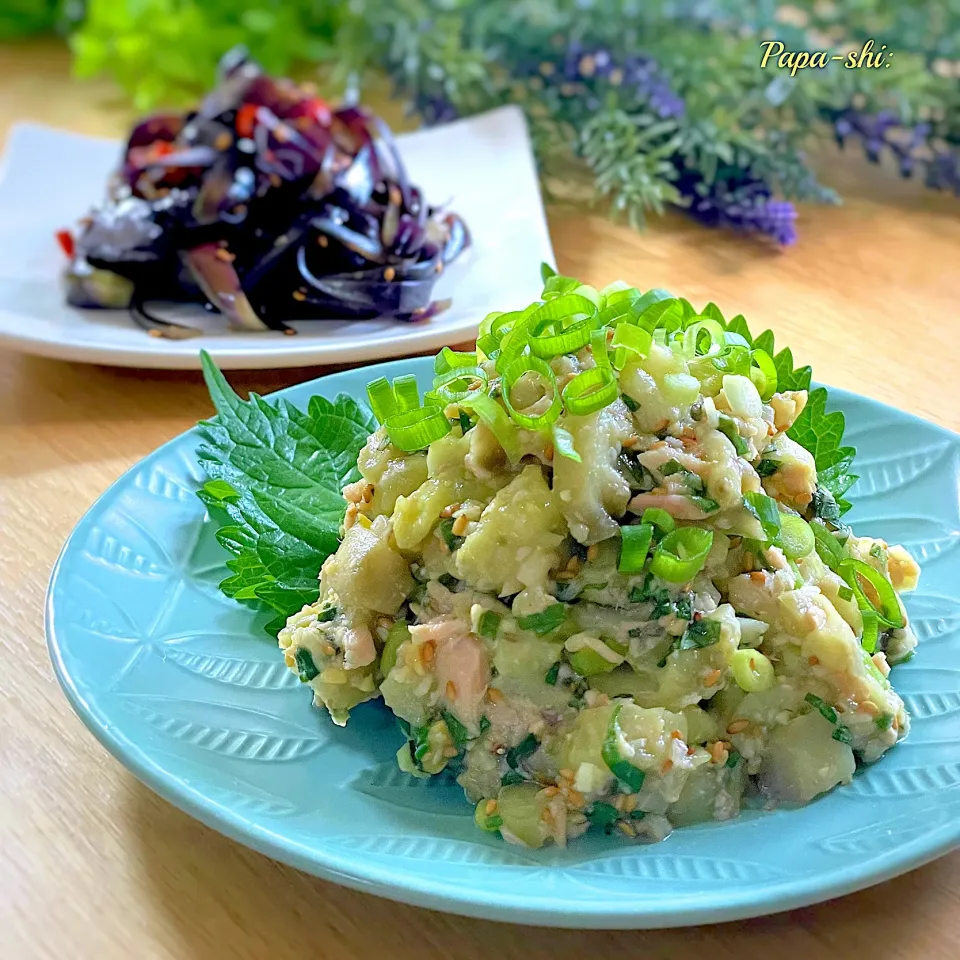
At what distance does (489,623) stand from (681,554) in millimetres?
242

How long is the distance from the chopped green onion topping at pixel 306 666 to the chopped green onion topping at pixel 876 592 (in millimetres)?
696

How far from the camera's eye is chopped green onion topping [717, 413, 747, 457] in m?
1.42

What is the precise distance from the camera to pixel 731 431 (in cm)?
143

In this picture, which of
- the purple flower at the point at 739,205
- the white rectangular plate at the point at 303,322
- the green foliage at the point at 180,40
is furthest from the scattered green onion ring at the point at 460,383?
the green foliage at the point at 180,40

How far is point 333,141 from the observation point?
316cm

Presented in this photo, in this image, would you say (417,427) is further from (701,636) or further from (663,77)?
(663,77)

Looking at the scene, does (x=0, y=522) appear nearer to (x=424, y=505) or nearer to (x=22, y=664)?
(x=22, y=664)

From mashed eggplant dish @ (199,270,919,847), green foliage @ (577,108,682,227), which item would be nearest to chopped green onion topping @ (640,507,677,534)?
mashed eggplant dish @ (199,270,919,847)

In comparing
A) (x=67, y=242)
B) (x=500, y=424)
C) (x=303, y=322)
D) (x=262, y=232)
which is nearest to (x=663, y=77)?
(x=262, y=232)

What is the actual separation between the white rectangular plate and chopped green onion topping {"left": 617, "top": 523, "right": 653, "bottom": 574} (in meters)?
1.19

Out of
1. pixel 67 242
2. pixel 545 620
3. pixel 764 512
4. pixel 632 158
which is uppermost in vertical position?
pixel 764 512

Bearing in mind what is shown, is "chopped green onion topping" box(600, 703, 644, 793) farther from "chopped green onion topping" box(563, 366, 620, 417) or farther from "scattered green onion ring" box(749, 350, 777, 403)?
"scattered green onion ring" box(749, 350, 777, 403)

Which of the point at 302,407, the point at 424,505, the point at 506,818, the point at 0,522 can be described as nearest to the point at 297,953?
the point at 506,818

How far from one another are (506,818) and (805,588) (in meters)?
0.46
